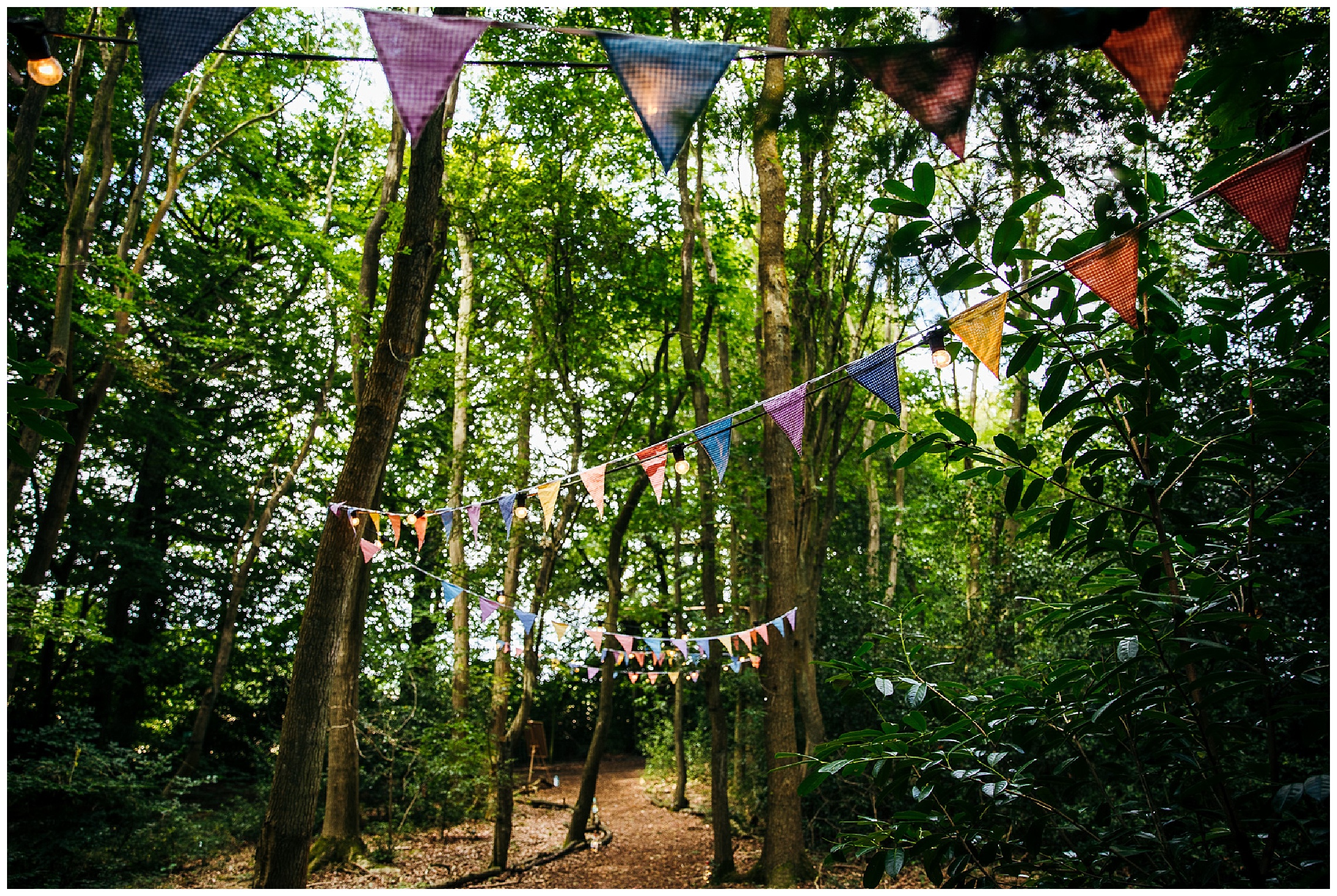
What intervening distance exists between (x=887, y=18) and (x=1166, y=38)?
1.69 m

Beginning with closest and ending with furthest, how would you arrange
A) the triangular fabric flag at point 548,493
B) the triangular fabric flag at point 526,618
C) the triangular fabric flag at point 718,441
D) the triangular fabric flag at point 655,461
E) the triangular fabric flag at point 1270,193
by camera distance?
1. the triangular fabric flag at point 1270,193
2. the triangular fabric flag at point 718,441
3. the triangular fabric flag at point 655,461
4. the triangular fabric flag at point 548,493
5. the triangular fabric flag at point 526,618

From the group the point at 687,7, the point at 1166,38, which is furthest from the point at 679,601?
the point at 1166,38

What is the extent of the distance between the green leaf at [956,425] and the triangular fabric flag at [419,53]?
1.61 meters

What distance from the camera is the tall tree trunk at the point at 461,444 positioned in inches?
364

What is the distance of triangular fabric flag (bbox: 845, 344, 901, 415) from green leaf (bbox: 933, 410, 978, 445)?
0.88 metres

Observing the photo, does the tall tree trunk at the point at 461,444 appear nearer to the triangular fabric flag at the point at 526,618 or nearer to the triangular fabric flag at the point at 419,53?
the triangular fabric flag at the point at 526,618

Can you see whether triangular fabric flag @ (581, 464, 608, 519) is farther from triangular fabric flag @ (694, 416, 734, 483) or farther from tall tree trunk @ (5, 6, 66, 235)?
tall tree trunk @ (5, 6, 66, 235)

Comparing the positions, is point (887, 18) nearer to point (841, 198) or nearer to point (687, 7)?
point (841, 198)

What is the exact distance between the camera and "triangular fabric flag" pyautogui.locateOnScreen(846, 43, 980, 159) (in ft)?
5.59

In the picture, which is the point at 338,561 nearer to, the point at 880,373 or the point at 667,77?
the point at 880,373

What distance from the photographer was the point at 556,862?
28.1ft

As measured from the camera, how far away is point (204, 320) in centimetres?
1163

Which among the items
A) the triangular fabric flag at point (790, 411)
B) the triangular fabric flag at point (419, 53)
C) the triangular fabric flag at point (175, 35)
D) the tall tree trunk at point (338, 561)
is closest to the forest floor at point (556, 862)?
the tall tree trunk at point (338, 561)

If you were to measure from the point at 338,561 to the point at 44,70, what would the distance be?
294 centimetres
